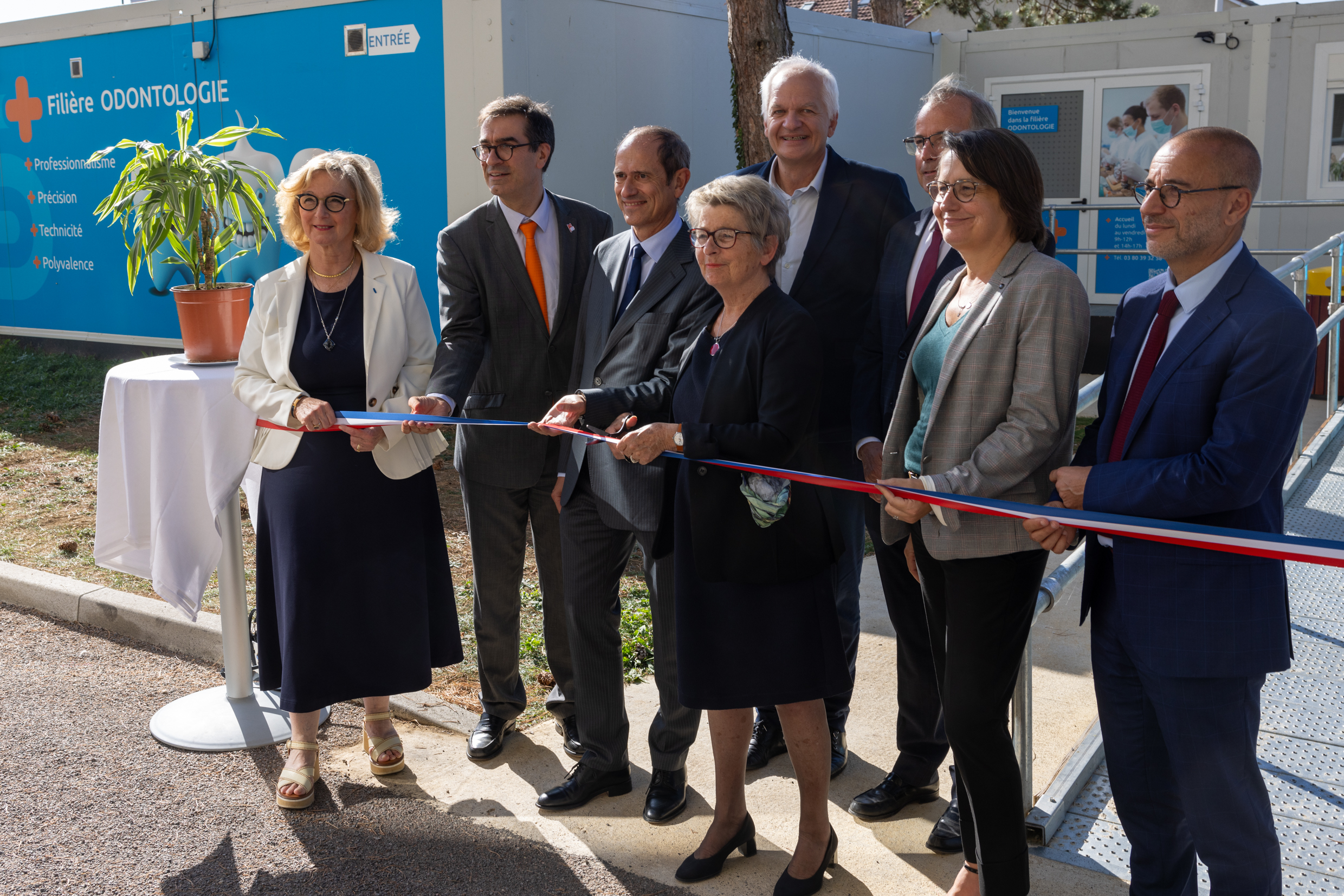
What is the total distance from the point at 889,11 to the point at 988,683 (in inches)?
726

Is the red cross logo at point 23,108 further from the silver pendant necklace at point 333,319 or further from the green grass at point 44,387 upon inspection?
the silver pendant necklace at point 333,319

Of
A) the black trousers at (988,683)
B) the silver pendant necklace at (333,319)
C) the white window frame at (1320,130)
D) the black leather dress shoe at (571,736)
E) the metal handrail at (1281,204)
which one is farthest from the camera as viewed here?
the white window frame at (1320,130)

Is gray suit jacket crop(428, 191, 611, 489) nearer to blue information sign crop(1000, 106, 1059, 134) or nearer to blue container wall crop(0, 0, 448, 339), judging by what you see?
blue container wall crop(0, 0, 448, 339)

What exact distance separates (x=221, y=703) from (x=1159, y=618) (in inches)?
144

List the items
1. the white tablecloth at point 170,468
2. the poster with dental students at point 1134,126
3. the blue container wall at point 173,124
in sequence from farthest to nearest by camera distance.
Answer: the poster with dental students at point 1134,126
the blue container wall at point 173,124
the white tablecloth at point 170,468

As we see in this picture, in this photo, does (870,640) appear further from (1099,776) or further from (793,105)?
(793,105)

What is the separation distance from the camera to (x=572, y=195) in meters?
9.05

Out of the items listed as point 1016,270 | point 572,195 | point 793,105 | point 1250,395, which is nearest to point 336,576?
point 793,105

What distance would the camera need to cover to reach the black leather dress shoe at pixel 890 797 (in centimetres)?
352

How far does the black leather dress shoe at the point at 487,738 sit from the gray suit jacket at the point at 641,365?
3.47 feet

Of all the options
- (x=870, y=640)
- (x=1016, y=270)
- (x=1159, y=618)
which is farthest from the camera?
(x=870, y=640)

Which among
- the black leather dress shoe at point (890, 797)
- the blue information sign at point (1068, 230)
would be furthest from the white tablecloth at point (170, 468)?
the blue information sign at point (1068, 230)

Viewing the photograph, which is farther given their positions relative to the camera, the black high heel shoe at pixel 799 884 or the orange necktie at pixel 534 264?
the orange necktie at pixel 534 264

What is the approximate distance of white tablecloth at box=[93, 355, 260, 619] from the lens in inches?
164
